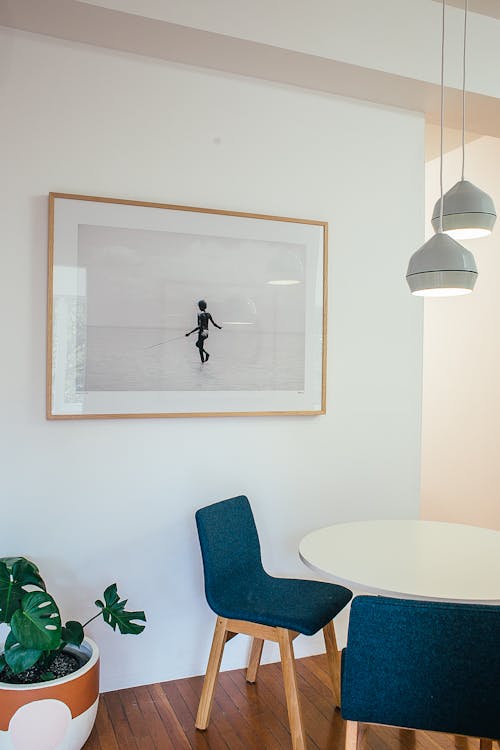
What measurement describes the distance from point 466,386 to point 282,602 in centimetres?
265

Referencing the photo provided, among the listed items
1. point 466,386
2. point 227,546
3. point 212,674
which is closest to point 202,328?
point 227,546

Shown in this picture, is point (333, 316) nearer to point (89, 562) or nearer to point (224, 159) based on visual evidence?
point (224, 159)

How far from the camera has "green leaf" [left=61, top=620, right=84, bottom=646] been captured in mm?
2250

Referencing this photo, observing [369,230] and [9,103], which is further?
[369,230]

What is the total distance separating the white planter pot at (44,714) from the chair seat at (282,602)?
1.74 feet

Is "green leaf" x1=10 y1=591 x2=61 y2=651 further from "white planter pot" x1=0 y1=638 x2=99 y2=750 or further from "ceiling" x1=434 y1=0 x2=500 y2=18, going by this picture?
"ceiling" x1=434 y1=0 x2=500 y2=18

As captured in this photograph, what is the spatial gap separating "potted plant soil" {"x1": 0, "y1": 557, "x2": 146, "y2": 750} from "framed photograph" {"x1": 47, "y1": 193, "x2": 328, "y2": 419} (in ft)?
2.23

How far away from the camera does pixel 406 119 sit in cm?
312

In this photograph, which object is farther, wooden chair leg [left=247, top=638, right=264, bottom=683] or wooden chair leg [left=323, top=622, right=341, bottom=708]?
wooden chair leg [left=247, top=638, right=264, bottom=683]

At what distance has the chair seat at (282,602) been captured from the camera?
2.20 m

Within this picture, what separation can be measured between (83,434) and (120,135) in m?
1.19

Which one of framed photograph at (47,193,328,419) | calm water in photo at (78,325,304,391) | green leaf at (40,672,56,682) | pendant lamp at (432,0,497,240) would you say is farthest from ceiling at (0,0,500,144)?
green leaf at (40,672,56,682)

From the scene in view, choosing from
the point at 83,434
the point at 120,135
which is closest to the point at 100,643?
the point at 83,434

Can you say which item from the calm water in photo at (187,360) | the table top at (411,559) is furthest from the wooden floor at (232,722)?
the calm water in photo at (187,360)
